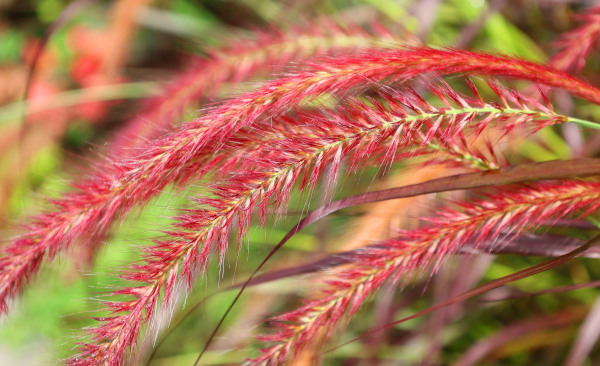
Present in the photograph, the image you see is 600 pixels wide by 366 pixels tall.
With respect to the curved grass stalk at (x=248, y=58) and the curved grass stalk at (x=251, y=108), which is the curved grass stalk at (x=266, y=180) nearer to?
the curved grass stalk at (x=251, y=108)

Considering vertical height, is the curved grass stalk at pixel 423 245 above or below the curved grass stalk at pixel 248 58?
below

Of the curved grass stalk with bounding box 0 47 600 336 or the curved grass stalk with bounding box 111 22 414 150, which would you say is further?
the curved grass stalk with bounding box 111 22 414 150

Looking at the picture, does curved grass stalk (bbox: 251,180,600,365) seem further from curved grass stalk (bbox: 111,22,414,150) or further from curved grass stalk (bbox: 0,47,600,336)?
curved grass stalk (bbox: 111,22,414,150)

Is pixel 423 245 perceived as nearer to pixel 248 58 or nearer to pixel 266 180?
pixel 266 180

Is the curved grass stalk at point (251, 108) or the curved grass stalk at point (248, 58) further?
the curved grass stalk at point (248, 58)

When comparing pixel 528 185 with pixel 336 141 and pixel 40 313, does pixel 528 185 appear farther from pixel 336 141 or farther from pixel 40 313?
pixel 40 313

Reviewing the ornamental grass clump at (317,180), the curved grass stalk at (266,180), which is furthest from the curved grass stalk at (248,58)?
the curved grass stalk at (266,180)

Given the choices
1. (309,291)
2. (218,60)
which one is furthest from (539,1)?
(309,291)

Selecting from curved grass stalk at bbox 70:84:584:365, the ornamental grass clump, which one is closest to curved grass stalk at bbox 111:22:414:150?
the ornamental grass clump
